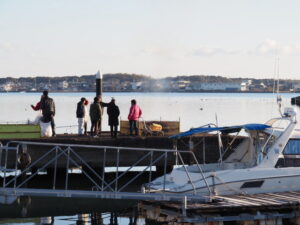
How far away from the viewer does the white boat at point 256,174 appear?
19.9 metres

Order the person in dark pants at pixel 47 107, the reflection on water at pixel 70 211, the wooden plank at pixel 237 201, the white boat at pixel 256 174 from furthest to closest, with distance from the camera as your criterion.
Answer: the person in dark pants at pixel 47 107 → the reflection on water at pixel 70 211 → the white boat at pixel 256 174 → the wooden plank at pixel 237 201

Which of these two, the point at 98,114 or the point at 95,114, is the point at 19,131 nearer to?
the point at 95,114

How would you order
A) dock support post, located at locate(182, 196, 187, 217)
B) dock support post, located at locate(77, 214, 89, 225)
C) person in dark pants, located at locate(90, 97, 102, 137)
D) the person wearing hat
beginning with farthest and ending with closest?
the person wearing hat → person in dark pants, located at locate(90, 97, 102, 137) → dock support post, located at locate(77, 214, 89, 225) → dock support post, located at locate(182, 196, 187, 217)

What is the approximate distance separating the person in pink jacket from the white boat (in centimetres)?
757

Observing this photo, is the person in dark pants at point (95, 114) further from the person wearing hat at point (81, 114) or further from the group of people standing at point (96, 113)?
the person wearing hat at point (81, 114)

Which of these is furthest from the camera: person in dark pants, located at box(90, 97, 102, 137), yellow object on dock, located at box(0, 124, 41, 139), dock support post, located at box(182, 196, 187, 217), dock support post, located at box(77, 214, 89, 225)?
person in dark pants, located at box(90, 97, 102, 137)

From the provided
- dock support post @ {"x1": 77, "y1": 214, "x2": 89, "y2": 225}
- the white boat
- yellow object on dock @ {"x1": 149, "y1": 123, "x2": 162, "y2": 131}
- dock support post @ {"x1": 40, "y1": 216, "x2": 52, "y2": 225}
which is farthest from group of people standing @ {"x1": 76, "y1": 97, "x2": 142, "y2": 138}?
the white boat

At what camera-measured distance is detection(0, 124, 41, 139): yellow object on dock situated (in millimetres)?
27734

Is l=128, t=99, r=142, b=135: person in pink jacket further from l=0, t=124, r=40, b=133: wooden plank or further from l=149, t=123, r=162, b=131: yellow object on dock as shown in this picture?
l=0, t=124, r=40, b=133: wooden plank

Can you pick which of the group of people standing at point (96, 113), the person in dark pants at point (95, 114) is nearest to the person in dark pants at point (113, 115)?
the group of people standing at point (96, 113)

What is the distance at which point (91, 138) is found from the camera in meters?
28.0

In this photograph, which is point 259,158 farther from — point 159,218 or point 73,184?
point 73,184

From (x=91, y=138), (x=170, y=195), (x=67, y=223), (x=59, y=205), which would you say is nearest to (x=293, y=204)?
(x=170, y=195)

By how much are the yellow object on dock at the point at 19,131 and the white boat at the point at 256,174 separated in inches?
324
